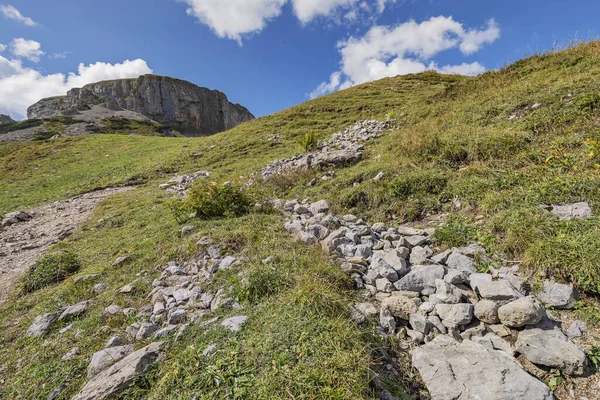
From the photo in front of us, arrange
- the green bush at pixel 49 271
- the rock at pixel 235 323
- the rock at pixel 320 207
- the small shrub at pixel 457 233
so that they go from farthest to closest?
the rock at pixel 320 207 < the green bush at pixel 49 271 < the small shrub at pixel 457 233 < the rock at pixel 235 323

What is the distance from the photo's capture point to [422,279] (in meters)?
3.99

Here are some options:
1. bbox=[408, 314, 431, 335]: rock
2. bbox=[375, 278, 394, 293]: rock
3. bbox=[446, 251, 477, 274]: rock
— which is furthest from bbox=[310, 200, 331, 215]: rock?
bbox=[408, 314, 431, 335]: rock

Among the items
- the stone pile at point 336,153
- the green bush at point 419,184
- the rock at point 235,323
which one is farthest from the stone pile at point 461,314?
the stone pile at point 336,153

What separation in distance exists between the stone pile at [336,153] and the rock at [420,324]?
26.3 feet

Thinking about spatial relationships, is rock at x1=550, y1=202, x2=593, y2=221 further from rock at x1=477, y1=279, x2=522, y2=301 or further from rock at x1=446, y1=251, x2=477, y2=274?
rock at x1=477, y1=279, x2=522, y2=301

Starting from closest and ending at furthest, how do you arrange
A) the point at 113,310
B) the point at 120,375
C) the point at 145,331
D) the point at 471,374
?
the point at 471,374 → the point at 120,375 → the point at 145,331 → the point at 113,310

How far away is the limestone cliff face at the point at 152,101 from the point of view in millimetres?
111688

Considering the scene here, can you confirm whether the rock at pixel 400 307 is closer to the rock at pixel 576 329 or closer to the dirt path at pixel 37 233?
the rock at pixel 576 329

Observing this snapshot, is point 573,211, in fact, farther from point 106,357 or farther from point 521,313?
point 106,357

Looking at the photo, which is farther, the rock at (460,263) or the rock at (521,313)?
the rock at (460,263)

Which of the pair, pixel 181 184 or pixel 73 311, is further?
pixel 181 184

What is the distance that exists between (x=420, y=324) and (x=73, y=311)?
17.8 ft

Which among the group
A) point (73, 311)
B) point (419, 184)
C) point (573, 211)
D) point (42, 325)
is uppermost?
point (419, 184)

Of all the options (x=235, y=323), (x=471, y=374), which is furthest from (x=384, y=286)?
(x=235, y=323)
